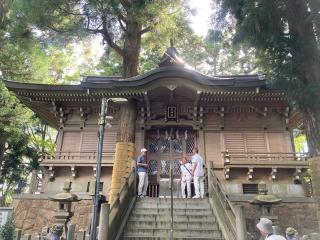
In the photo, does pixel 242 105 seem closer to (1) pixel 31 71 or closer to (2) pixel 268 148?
(2) pixel 268 148

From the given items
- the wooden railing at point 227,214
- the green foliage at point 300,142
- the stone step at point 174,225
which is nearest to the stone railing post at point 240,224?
the wooden railing at point 227,214

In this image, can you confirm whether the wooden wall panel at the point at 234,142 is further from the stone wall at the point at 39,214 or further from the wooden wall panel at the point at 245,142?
the stone wall at the point at 39,214

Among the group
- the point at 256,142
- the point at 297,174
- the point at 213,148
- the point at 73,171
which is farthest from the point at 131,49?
the point at 297,174

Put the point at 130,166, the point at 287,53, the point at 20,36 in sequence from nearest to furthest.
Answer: the point at 287,53
the point at 130,166
the point at 20,36

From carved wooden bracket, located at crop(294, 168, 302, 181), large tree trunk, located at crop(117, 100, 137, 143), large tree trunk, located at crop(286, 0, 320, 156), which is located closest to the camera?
large tree trunk, located at crop(286, 0, 320, 156)

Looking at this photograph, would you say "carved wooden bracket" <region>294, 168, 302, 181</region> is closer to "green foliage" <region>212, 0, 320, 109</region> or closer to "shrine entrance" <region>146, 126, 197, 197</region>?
"shrine entrance" <region>146, 126, 197, 197</region>

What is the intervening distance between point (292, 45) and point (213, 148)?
19.9 ft

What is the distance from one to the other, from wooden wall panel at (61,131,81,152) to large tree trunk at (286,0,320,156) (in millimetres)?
9459

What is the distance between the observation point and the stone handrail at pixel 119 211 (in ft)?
23.3

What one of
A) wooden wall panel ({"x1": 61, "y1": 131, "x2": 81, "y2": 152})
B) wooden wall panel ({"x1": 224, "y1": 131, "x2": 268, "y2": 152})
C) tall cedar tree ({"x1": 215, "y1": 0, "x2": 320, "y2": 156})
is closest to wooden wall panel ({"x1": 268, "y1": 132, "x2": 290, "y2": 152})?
wooden wall panel ({"x1": 224, "y1": 131, "x2": 268, "y2": 152})

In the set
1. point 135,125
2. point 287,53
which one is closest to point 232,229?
point 287,53

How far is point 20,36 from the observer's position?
1460cm

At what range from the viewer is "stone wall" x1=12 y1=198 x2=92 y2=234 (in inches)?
429

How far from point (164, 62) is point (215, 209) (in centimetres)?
715
